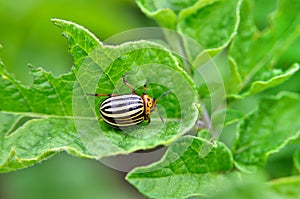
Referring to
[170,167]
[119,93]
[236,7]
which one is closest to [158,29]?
[236,7]

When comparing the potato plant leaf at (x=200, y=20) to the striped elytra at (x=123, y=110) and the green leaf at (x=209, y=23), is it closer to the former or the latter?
the green leaf at (x=209, y=23)

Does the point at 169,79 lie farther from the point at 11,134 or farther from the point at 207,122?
the point at 11,134

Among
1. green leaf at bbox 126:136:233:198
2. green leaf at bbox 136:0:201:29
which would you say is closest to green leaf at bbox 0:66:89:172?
green leaf at bbox 126:136:233:198

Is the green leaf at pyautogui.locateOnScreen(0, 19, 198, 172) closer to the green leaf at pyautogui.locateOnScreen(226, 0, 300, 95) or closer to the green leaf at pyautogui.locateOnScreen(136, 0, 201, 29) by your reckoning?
the green leaf at pyautogui.locateOnScreen(136, 0, 201, 29)

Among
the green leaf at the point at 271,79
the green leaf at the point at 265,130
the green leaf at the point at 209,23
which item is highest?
the green leaf at the point at 209,23

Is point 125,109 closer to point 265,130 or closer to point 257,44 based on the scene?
point 265,130

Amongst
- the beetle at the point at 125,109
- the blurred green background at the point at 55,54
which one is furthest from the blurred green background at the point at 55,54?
the beetle at the point at 125,109

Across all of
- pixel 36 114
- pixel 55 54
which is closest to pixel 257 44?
pixel 36 114

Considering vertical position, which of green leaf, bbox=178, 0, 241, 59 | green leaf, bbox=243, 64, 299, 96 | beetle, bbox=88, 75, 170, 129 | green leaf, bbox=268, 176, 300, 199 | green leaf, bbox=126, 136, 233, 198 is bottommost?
green leaf, bbox=268, 176, 300, 199
